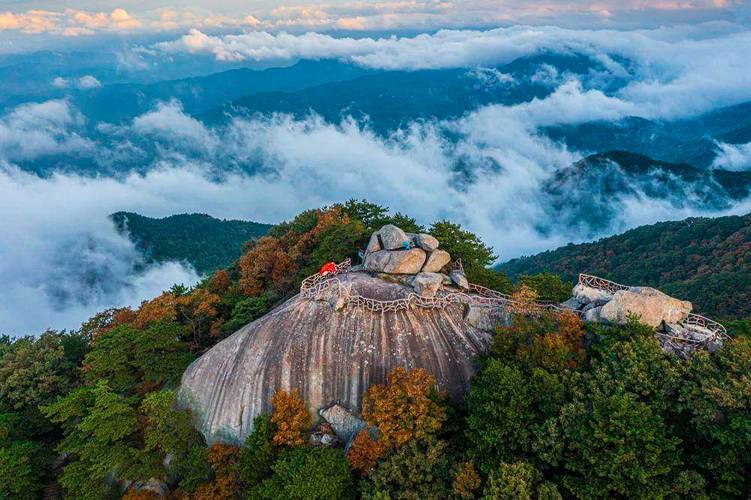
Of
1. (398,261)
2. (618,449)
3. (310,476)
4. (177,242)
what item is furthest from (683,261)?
(177,242)

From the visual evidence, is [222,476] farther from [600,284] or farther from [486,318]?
[600,284]

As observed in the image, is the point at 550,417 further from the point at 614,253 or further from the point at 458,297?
the point at 614,253

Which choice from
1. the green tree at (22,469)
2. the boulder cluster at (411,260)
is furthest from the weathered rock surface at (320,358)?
the green tree at (22,469)

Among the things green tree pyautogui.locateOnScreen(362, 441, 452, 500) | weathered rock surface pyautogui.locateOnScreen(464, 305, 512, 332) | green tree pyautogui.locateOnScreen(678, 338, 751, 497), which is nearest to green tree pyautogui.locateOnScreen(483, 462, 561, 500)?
green tree pyautogui.locateOnScreen(362, 441, 452, 500)

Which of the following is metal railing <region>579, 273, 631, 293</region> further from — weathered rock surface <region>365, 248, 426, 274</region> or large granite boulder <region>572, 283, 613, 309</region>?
weathered rock surface <region>365, 248, 426, 274</region>

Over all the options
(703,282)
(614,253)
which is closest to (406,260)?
(703,282)

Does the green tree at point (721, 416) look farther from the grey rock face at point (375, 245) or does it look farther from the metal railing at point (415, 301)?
the grey rock face at point (375, 245)
